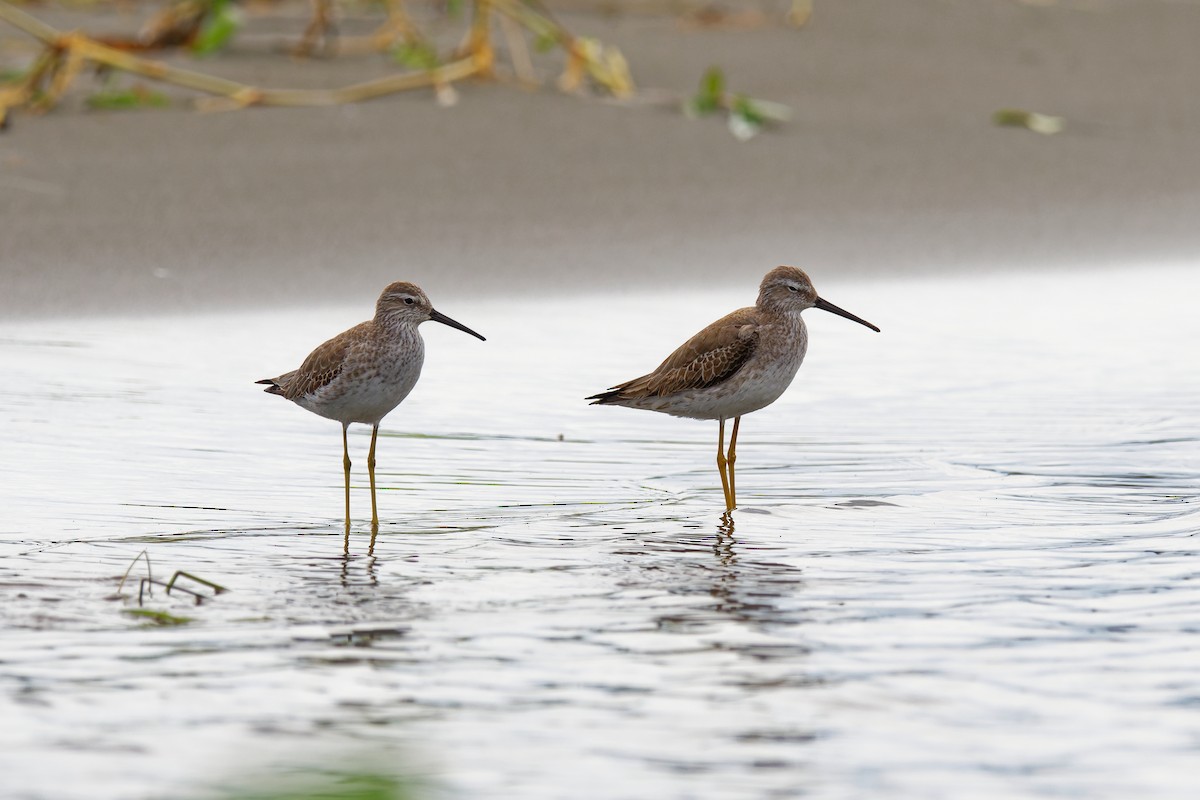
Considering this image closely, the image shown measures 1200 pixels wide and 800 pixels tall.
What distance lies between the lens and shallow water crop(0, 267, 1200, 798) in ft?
14.4

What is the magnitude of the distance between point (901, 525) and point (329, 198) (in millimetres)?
5042

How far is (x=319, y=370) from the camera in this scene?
23.3 ft

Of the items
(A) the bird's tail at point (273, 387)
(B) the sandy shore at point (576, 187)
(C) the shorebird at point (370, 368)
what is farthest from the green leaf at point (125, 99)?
(C) the shorebird at point (370, 368)

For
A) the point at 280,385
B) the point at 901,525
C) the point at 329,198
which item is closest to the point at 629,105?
the point at 329,198

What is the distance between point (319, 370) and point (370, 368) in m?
0.22

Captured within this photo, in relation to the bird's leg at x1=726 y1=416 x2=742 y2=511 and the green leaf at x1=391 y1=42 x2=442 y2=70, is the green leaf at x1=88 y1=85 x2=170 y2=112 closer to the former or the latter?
the green leaf at x1=391 y1=42 x2=442 y2=70

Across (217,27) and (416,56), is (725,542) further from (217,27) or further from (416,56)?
(217,27)

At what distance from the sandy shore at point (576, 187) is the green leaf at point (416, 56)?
7.5 inches

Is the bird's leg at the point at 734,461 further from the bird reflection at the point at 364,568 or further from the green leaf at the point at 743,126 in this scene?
the green leaf at the point at 743,126

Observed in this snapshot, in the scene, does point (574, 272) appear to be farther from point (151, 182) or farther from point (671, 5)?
point (671, 5)

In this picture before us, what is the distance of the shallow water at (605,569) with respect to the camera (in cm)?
440

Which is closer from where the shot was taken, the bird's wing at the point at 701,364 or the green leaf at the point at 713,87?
the bird's wing at the point at 701,364

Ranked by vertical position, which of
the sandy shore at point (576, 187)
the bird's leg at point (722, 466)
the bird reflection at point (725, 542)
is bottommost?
the bird reflection at point (725, 542)

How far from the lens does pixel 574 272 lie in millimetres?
10094
